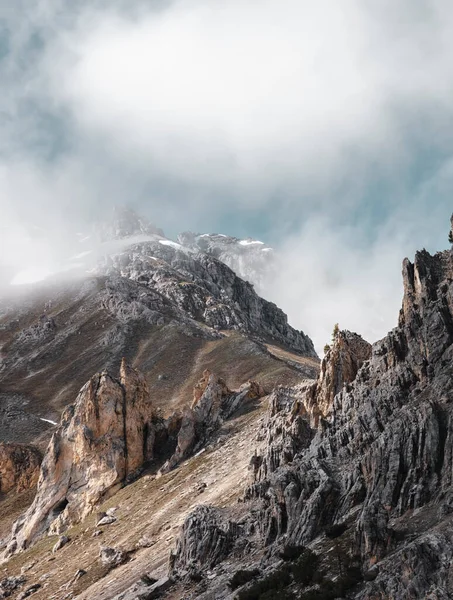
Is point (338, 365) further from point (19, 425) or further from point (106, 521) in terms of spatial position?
point (19, 425)

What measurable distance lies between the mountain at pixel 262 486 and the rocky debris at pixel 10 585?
11 cm

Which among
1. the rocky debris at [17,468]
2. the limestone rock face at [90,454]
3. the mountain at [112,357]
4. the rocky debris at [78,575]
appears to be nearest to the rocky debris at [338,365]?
the rocky debris at [78,575]

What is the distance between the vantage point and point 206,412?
77.4 meters

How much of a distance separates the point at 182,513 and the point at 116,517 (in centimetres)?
1130

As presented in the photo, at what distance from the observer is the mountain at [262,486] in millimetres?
24172

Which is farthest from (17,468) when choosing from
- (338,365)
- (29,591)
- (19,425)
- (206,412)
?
(338,365)

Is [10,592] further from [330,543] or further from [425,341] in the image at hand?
[425,341]

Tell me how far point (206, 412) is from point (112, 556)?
34.5 meters

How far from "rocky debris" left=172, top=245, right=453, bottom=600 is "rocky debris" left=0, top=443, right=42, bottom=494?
2132 inches

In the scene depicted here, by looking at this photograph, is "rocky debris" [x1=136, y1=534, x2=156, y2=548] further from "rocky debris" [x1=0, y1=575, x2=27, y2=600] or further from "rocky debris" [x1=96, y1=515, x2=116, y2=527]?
"rocky debris" [x1=0, y1=575, x2=27, y2=600]

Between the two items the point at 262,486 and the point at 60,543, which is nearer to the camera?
the point at 262,486

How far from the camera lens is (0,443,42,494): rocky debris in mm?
85688

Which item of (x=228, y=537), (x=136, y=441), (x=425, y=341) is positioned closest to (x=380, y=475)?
(x=228, y=537)

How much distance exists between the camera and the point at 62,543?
5462cm
